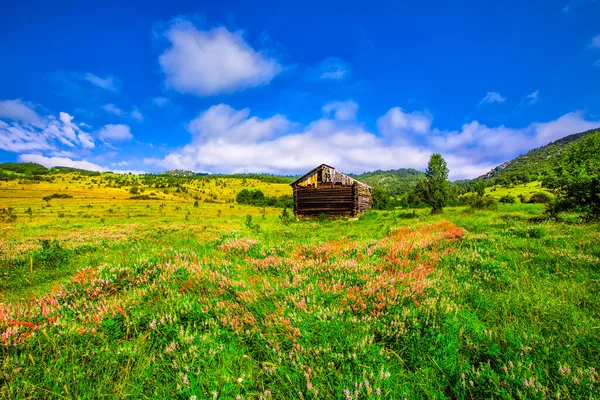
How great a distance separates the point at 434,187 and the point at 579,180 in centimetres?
2463

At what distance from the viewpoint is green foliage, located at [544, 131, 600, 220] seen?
15664 millimetres

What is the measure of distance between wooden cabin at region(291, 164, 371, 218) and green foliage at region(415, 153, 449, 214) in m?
13.8

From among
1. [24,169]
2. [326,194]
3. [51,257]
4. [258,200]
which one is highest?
[24,169]

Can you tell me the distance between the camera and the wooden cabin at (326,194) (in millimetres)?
32688

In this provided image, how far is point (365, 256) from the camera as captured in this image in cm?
618

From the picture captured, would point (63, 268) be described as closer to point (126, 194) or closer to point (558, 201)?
point (558, 201)

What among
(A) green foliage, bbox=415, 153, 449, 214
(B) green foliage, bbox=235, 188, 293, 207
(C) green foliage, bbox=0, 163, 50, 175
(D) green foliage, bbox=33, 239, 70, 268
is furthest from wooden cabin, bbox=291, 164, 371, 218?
(C) green foliage, bbox=0, 163, 50, 175

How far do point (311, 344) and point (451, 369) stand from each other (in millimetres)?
1505

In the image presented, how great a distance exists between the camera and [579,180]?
16094mm

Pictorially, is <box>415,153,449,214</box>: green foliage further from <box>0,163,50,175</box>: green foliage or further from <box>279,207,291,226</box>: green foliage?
<box>0,163,50,175</box>: green foliage

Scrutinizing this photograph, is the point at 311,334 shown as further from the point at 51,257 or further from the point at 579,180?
the point at 579,180

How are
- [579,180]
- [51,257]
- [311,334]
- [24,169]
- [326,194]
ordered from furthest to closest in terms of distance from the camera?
[24,169], [326,194], [579,180], [51,257], [311,334]

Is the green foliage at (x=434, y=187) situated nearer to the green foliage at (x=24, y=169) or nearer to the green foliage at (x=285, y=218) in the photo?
the green foliage at (x=285, y=218)

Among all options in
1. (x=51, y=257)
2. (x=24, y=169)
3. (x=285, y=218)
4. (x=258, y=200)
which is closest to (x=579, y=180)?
(x=285, y=218)
